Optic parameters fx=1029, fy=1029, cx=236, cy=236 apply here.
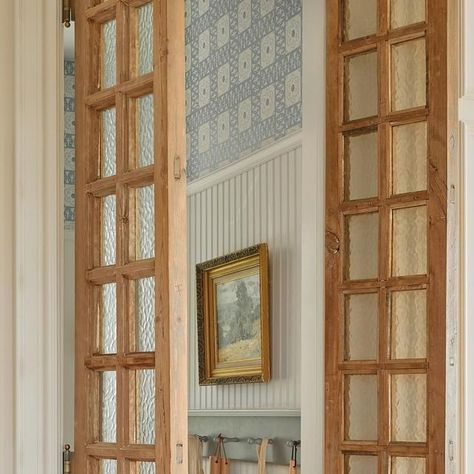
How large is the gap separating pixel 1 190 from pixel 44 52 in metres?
0.36

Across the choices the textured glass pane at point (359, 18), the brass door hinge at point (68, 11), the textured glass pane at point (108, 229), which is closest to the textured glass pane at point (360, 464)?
the textured glass pane at point (108, 229)

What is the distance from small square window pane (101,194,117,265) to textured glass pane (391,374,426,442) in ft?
2.33

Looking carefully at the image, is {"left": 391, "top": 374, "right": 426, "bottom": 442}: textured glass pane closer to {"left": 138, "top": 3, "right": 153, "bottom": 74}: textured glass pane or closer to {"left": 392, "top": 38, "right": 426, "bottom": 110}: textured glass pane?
{"left": 392, "top": 38, "right": 426, "bottom": 110}: textured glass pane

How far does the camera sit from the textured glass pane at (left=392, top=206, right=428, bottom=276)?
234cm

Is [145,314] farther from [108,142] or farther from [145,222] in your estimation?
[108,142]

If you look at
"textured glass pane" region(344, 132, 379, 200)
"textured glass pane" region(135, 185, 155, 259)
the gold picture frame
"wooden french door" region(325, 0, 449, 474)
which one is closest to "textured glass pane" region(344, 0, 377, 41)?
"wooden french door" region(325, 0, 449, 474)

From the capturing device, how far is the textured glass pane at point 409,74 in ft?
7.75

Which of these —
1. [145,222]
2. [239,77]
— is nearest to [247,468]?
[239,77]

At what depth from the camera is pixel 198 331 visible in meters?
4.93

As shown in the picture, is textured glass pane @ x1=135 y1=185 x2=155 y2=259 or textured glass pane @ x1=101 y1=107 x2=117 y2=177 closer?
textured glass pane @ x1=135 y1=185 x2=155 y2=259

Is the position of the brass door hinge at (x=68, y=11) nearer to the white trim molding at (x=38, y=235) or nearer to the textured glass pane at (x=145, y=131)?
the white trim molding at (x=38, y=235)

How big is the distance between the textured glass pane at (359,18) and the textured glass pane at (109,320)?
84cm

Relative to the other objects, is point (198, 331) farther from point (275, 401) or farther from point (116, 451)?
point (116, 451)

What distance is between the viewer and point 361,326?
2.46 meters
